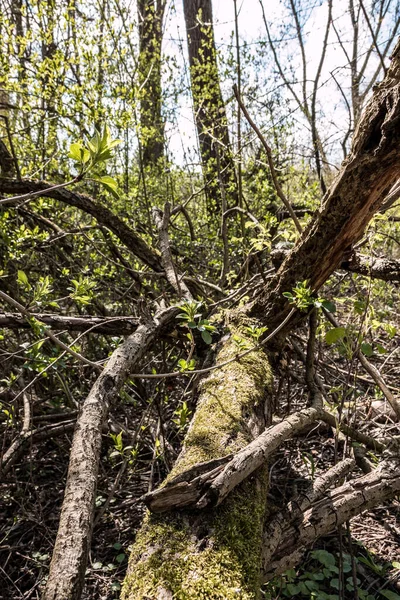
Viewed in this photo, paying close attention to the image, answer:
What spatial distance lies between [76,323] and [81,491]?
1.36 m

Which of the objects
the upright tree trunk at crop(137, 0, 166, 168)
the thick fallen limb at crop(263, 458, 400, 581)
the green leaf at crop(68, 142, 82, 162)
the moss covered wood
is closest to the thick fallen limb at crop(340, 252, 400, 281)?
the thick fallen limb at crop(263, 458, 400, 581)

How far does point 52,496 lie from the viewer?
9.66ft

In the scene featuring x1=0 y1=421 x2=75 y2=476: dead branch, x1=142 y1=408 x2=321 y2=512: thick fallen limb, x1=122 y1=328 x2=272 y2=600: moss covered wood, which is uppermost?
x1=142 y1=408 x2=321 y2=512: thick fallen limb

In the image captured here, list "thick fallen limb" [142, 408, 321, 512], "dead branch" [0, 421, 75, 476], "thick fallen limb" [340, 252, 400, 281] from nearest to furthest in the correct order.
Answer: "thick fallen limb" [142, 408, 321, 512], "thick fallen limb" [340, 252, 400, 281], "dead branch" [0, 421, 75, 476]

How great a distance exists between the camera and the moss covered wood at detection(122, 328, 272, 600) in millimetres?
1164

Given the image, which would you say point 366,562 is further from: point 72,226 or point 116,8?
point 116,8

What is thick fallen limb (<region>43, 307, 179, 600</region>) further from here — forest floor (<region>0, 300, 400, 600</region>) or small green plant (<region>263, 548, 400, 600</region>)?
small green plant (<region>263, 548, 400, 600</region>)

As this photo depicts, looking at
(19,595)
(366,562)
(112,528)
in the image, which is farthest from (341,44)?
(19,595)

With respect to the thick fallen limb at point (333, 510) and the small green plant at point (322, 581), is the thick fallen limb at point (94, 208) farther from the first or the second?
the small green plant at point (322, 581)

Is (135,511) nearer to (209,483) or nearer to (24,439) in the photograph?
(24,439)

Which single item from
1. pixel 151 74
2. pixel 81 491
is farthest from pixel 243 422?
pixel 151 74

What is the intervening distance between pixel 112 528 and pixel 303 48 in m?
5.43

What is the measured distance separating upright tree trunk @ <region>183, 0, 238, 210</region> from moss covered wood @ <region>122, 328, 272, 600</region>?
2.54 m

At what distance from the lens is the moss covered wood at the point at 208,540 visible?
1.16 meters
